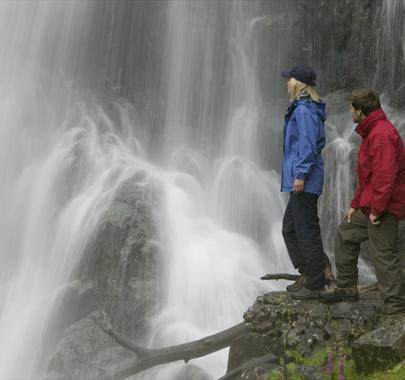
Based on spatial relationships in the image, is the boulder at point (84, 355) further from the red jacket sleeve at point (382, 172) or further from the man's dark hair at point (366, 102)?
the man's dark hair at point (366, 102)

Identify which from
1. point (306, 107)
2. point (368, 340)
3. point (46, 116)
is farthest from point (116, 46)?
point (368, 340)

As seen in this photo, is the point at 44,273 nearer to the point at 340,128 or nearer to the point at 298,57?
the point at 340,128

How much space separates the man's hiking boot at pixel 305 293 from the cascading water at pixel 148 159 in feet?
11.2

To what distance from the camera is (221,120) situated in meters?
20.3

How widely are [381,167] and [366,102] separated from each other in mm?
714

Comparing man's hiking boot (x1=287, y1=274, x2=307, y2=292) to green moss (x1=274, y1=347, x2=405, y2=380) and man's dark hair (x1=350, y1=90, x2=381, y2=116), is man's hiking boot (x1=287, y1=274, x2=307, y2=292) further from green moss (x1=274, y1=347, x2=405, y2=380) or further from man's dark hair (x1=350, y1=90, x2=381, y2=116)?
man's dark hair (x1=350, y1=90, x2=381, y2=116)

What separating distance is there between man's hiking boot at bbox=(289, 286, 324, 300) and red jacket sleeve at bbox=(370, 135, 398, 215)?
99 cm

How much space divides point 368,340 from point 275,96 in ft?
58.3

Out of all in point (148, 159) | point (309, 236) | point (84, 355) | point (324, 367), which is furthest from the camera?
point (148, 159)

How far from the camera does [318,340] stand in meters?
Result: 4.51

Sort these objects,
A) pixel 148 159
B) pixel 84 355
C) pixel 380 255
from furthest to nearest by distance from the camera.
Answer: pixel 148 159
pixel 84 355
pixel 380 255

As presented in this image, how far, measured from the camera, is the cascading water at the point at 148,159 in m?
10.6

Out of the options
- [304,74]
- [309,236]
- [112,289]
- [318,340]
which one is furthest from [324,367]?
[112,289]

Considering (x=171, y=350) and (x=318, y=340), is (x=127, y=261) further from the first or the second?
(x=318, y=340)
